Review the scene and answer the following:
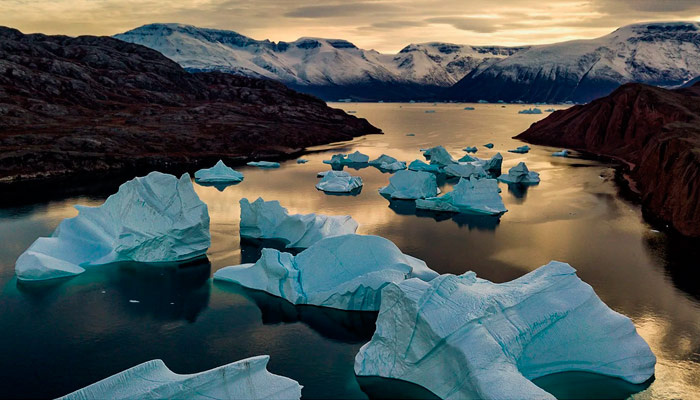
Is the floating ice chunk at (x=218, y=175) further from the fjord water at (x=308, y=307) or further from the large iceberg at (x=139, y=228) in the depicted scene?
the large iceberg at (x=139, y=228)

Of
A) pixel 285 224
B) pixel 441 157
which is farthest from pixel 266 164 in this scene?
pixel 285 224

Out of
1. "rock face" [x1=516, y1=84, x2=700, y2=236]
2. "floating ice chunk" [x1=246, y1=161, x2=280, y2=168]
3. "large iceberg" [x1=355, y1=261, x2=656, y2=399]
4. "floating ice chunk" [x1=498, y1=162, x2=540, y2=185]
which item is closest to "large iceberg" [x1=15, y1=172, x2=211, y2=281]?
"large iceberg" [x1=355, y1=261, x2=656, y2=399]

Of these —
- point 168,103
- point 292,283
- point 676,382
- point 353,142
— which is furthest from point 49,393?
point 168,103

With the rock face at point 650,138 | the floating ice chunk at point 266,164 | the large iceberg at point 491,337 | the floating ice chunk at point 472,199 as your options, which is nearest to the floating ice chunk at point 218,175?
the floating ice chunk at point 266,164

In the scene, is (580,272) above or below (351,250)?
below

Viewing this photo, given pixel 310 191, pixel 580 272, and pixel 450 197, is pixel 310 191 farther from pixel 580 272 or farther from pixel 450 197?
pixel 580 272

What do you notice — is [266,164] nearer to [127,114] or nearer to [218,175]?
[218,175]
